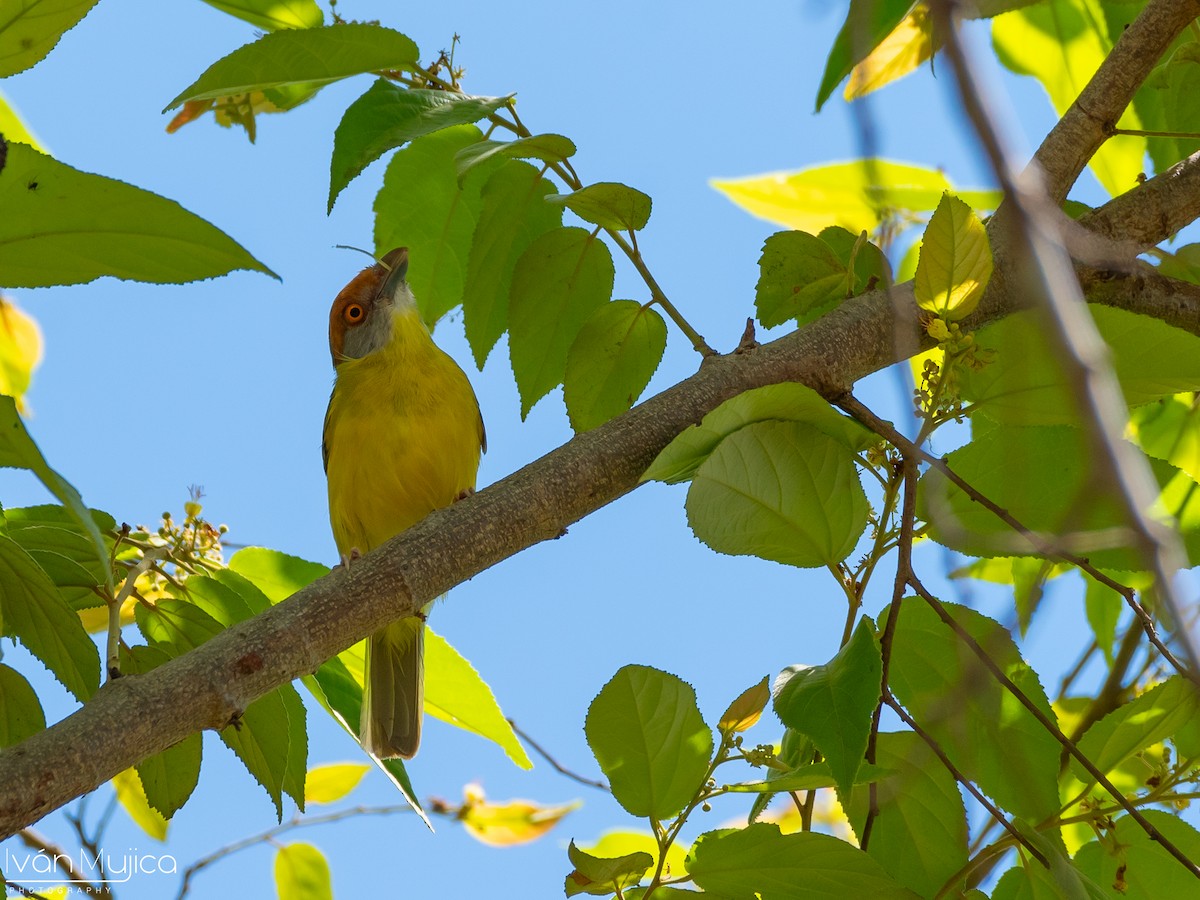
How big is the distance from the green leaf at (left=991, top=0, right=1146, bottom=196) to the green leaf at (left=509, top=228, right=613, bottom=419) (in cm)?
123

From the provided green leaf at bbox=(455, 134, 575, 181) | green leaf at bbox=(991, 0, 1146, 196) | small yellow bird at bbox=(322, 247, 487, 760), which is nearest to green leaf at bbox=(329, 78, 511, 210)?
green leaf at bbox=(455, 134, 575, 181)

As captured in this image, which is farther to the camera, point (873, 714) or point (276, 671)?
point (276, 671)

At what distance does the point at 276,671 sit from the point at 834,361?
1140 millimetres

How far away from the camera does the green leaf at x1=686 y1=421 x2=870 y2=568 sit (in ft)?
6.32

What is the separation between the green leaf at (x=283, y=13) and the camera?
2.66 meters

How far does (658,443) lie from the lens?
7.23 feet

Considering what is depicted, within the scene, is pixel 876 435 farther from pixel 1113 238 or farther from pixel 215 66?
pixel 215 66

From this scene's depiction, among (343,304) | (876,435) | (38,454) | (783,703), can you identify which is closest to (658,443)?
(876,435)

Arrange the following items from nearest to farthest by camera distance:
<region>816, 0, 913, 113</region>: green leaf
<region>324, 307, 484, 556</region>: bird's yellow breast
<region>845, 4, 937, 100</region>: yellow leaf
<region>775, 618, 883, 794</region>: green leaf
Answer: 1. <region>775, 618, 883, 794</region>: green leaf
2. <region>816, 0, 913, 113</region>: green leaf
3. <region>845, 4, 937, 100</region>: yellow leaf
4. <region>324, 307, 484, 556</region>: bird's yellow breast

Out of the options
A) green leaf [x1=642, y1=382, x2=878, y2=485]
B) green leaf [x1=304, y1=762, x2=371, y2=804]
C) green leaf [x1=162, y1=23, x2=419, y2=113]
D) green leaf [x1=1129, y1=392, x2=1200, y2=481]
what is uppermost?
green leaf [x1=162, y1=23, x2=419, y2=113]

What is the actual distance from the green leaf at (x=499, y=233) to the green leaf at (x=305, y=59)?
0.32 m

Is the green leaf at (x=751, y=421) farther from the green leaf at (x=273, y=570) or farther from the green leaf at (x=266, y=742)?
the green leaf at (x=273, y=570)

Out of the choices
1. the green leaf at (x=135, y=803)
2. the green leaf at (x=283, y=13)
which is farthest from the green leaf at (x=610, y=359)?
the green leaf at (x=135, y=803)

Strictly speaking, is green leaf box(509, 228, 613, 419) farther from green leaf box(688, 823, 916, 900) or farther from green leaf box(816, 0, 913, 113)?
green leaf box(688, 823, 916, 900)
